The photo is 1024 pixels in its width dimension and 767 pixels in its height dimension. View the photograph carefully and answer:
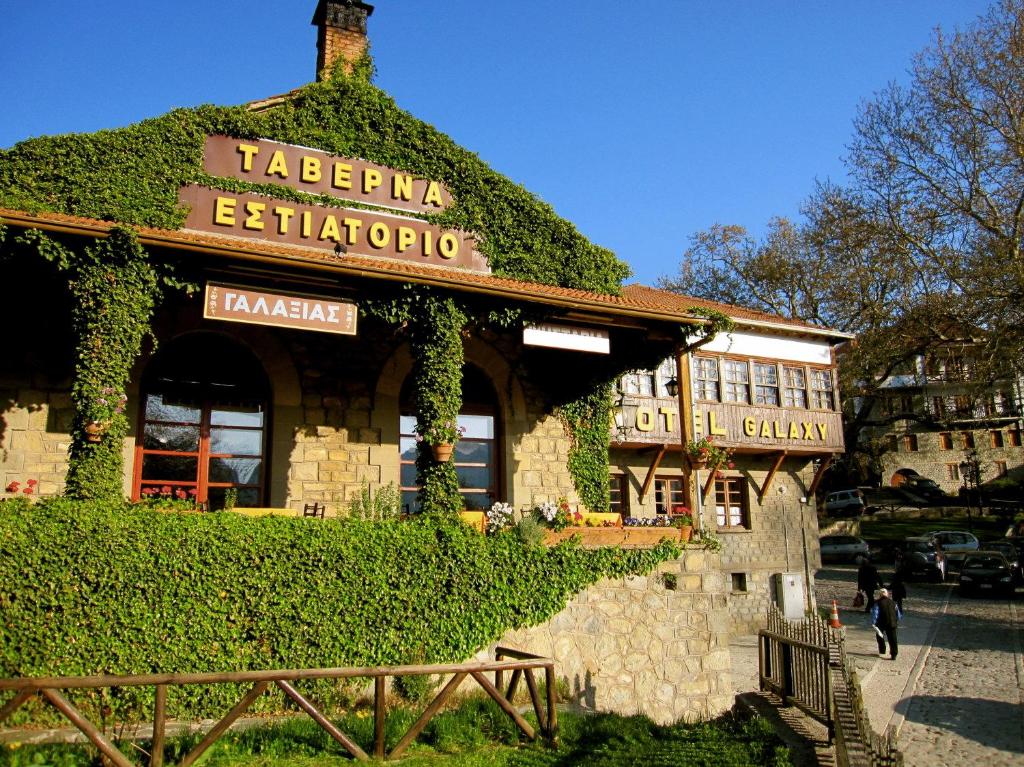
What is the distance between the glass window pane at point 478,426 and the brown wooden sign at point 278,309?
356cm

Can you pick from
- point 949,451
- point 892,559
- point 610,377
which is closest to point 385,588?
point 610,377

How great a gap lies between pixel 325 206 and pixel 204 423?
11.3ft

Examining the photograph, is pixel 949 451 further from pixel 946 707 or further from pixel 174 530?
pixel 174 530

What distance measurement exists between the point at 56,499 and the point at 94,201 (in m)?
4.12

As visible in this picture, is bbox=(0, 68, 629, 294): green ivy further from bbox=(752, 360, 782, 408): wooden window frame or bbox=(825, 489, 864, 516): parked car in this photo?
bbox=(825, 489, 864, 516): parked car

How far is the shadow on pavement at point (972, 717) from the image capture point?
9781mm

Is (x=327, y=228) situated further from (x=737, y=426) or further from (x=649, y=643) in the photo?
(x=737, y=426)

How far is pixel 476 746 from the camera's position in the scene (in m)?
7.36

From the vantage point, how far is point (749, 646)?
58.9ft

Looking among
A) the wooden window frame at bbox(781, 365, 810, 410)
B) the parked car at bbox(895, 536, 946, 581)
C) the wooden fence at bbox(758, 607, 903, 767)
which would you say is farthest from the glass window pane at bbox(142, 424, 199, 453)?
the parked car at bbox(895, 536, 946, 581)

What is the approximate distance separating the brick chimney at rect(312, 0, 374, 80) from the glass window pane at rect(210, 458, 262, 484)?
6092mm

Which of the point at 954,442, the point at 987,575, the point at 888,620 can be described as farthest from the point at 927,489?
the point at 888,620

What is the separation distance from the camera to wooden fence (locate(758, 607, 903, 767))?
19.3ft

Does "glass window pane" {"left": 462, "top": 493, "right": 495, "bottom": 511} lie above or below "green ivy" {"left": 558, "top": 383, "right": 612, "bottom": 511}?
below
